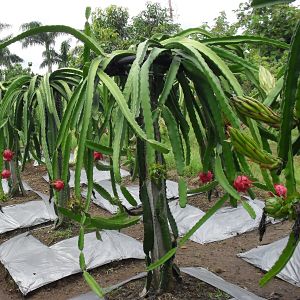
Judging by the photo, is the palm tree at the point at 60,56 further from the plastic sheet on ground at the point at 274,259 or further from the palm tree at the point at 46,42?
the plastic sheet on ground at the point at 274,259

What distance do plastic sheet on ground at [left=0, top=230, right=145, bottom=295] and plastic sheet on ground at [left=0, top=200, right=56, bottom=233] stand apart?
1.50 feet

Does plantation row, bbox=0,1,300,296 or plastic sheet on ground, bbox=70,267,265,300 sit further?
plastic sheet on ground, bbox=70,267,265,300

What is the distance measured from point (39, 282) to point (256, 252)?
130cm

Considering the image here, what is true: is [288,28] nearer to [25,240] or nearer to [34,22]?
[25,240]

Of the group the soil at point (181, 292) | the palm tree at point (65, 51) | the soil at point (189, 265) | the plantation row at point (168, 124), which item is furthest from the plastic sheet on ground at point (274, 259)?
the palm tree at point (65, 51)

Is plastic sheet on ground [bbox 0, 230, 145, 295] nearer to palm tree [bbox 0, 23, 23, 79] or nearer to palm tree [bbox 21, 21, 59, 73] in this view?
palm tree [bbox 21, 21, 59, 73]

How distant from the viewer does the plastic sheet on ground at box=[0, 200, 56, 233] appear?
10.7 ft

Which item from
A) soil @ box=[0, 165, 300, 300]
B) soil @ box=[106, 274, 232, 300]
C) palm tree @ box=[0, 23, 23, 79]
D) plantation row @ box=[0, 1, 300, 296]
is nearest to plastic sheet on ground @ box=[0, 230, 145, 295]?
soil @ box=[0, 165, 300, 300]

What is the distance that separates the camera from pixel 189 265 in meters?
2.48

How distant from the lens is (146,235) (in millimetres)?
1457

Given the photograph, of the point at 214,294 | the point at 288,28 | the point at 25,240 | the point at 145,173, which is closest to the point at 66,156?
the point at 145,173

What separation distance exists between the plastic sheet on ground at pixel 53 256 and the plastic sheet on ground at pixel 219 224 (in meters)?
0.55

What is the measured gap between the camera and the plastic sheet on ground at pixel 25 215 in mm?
3272

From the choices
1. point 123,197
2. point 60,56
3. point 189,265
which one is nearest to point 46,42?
point 60,56
